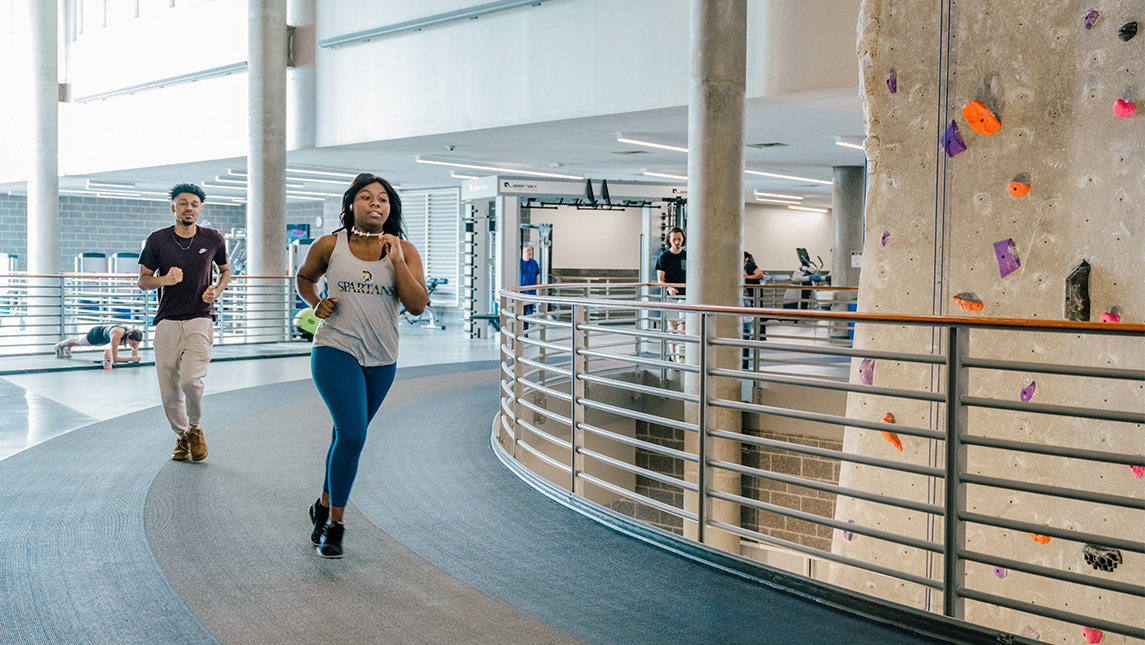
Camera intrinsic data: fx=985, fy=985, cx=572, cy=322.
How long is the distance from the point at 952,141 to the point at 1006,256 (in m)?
0.62

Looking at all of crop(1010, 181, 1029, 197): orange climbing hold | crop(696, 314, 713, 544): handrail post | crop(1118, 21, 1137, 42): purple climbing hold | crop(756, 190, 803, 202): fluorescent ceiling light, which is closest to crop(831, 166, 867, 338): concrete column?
crop(756, 190, 803, 202): fluorescent ceiling light

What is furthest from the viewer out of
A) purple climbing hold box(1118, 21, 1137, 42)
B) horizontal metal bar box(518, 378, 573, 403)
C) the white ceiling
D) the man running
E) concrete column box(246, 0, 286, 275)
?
concrete column box(246, 0, 286, 275)

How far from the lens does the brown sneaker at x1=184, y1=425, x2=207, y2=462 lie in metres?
6.11

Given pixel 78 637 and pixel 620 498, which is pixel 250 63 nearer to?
pixel 620 498

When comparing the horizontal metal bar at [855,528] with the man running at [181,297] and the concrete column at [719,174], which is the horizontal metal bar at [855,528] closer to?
the man running at [181,297]

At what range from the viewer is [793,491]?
32.4 feet

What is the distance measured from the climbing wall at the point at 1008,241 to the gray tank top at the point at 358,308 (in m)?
2.58

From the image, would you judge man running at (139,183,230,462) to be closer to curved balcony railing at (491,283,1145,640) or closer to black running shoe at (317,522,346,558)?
curved balcony railing at (491,283,1145,640)

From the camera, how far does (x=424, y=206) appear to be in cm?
2567

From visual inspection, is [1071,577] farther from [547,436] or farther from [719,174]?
[719,174]

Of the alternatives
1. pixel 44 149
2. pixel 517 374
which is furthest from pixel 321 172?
pixel 517 374

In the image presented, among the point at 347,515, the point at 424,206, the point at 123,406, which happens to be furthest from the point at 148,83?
the point at 347,515

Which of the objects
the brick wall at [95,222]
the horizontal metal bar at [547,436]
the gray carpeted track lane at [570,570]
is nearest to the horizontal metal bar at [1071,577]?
the gray carpeted track lane at [570,570]

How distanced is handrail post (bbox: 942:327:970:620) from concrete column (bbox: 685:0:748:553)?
650cm
